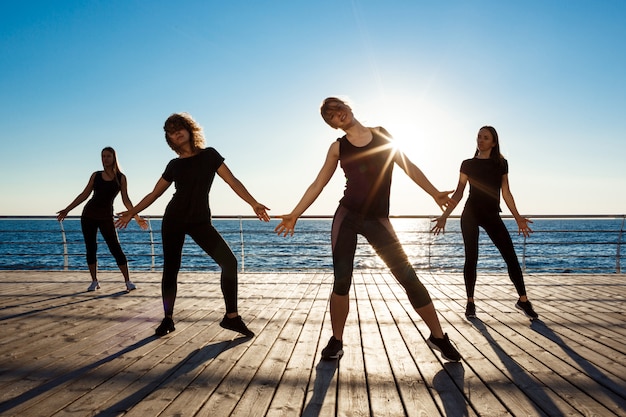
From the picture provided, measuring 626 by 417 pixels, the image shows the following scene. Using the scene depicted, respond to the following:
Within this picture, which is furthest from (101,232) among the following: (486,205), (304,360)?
(486,205)

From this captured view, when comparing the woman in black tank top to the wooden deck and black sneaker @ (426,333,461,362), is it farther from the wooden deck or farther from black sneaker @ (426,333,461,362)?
the wooden deck

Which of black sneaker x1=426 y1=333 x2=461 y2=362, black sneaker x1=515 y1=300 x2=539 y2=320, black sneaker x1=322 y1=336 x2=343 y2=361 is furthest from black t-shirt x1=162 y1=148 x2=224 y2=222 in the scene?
black sneaker x1=515 y1=300 x2=539 y2=320

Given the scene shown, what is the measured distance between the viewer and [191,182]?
8.96 feet

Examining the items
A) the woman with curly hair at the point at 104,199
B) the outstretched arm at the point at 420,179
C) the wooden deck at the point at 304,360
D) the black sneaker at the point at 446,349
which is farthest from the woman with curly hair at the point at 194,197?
the woman with curly hair at the point at 104,199

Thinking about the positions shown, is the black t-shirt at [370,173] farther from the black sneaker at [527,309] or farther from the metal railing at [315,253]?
the black sneaker at [527,309]

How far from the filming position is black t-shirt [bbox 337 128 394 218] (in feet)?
7.11

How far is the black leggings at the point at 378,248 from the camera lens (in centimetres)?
218

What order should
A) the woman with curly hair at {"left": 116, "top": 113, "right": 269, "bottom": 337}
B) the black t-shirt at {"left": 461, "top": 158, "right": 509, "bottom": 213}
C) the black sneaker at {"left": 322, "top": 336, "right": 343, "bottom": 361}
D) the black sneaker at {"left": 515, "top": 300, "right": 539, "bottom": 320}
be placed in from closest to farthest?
1. the black sneaker at {"left": 322, "top": 336, "right": 343, "bottom": 361}
2. the woman with curly hair at {"left": 116, "top": 113, "right": 269, "bottom": 337}
3. the black sneaker at {"left": 515, "top": 300, "right": 539, "bottom": 320}
4. the black t-shirt at {"left": 461, "top": 158, "right": 509, "bottom": 213}

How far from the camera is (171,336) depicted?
2.83 m

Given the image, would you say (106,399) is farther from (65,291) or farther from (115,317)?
(65,291)

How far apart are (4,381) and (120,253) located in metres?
2.70

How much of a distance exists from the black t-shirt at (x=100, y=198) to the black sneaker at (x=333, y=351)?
338cm

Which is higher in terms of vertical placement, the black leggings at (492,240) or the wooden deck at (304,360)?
the black leggings at (492,240)

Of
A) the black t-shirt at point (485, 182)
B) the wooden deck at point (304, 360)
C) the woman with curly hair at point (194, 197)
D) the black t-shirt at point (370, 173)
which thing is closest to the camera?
the wooden deck at point (304, 360)
